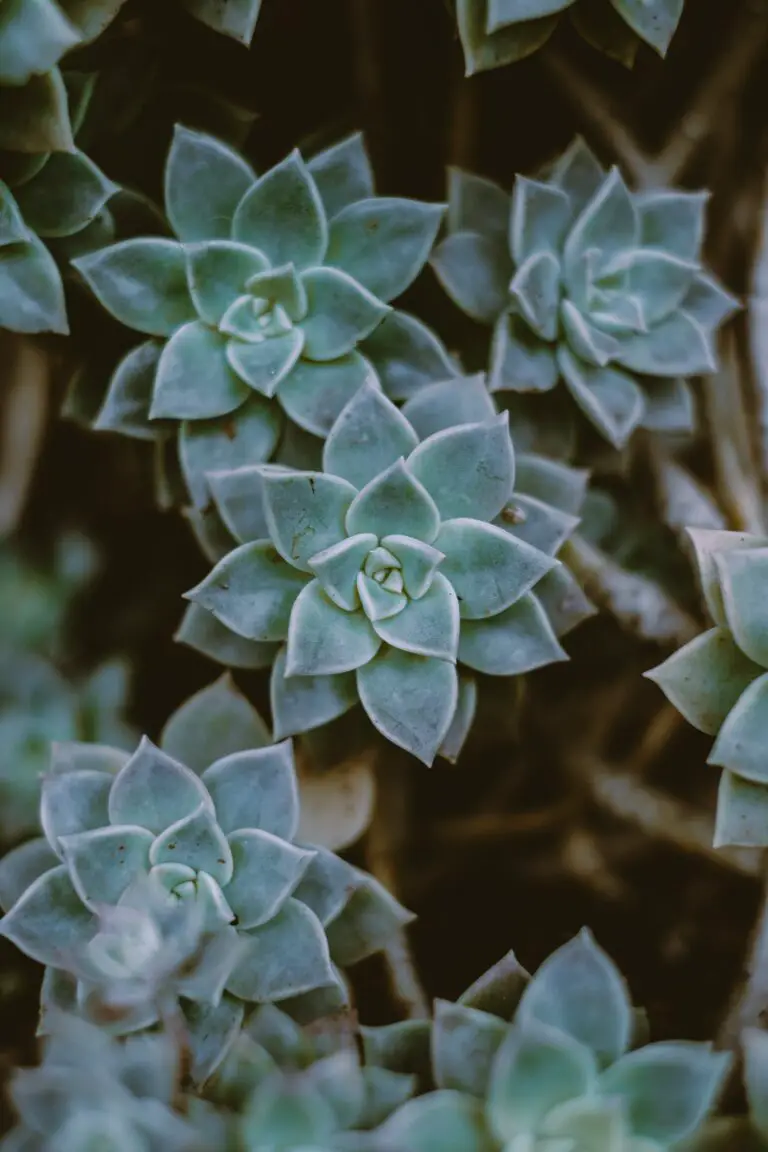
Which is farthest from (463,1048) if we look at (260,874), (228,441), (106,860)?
(228,441)

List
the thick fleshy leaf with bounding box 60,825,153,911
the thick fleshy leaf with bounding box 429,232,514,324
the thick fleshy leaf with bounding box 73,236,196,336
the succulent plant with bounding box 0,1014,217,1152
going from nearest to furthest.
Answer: the succulent plant with bounding box 0,1014,217,1152, the thick fleshy leaf with bounding box 60,825,153,911, the thick fleshy leaf with bounding box 73,236,196,336, the thick fleshy leaf with bounding box 429,232,514,324

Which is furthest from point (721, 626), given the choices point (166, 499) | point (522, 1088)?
point (166, 499)

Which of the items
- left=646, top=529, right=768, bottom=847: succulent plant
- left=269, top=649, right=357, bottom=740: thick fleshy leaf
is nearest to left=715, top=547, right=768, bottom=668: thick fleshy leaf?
left=646, top=529, right=768, bottom=847: succulent plant

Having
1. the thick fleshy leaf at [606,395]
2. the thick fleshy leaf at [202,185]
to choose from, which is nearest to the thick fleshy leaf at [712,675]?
the thick fleshy leaf at [606,395]

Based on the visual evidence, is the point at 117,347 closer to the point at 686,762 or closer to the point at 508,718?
the point at 508,718

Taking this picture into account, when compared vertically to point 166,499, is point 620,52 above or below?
above

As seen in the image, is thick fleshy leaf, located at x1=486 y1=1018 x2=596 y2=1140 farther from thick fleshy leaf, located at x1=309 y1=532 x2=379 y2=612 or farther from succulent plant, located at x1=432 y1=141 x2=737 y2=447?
succulent plant, located at x1=432 y1=141 x2=737 y2=447
